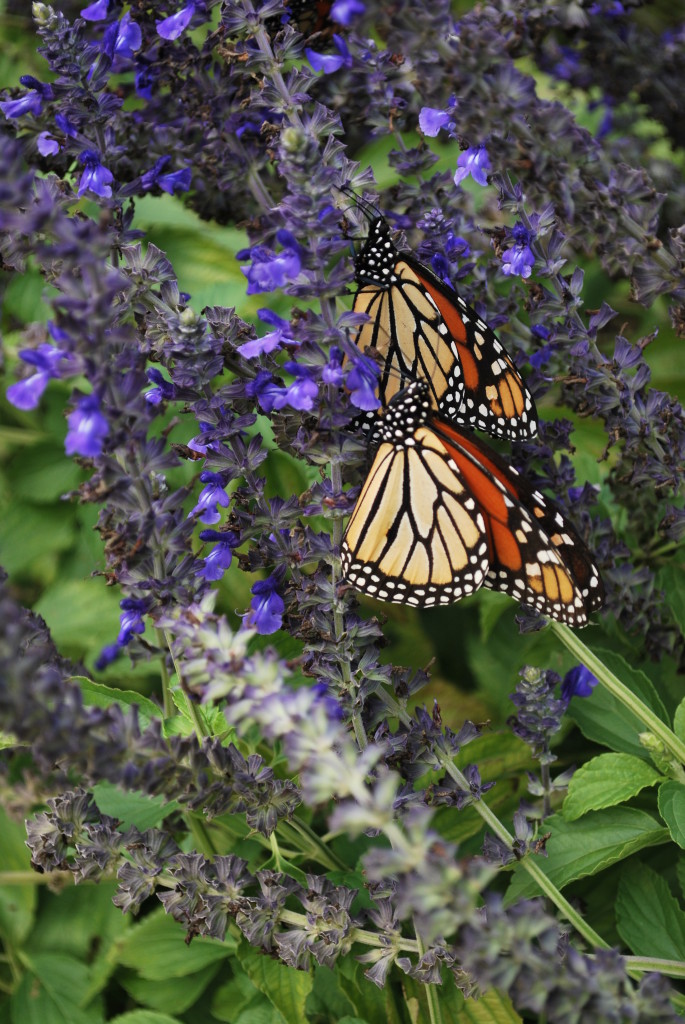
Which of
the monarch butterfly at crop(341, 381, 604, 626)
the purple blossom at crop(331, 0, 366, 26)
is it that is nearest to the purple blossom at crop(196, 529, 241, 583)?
the monarch butterfly at crop(341, 381, 604, 626)

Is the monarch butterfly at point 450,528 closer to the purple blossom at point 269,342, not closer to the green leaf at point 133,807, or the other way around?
the purple blossom at point 269,342

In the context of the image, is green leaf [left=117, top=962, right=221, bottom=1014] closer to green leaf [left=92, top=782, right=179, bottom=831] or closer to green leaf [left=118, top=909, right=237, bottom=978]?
green leaf [left=118, top=909, right=237, bottom=978]

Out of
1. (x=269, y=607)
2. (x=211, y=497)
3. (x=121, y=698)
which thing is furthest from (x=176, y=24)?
(x=121, y=698)

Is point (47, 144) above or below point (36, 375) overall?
above

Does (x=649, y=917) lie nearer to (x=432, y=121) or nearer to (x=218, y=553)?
(x=218, y=553)

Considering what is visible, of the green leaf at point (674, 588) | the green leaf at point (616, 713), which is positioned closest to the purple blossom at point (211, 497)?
the green leaf at point (616, 713)

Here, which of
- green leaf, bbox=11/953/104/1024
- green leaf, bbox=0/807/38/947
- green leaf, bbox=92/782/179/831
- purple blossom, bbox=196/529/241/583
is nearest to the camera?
purple blossom, bbox=196/529/241/583
